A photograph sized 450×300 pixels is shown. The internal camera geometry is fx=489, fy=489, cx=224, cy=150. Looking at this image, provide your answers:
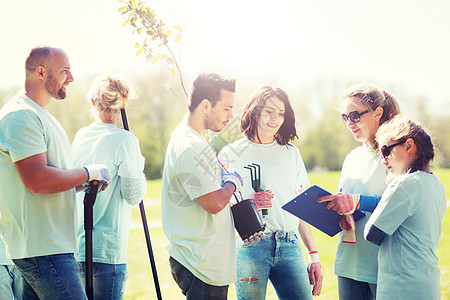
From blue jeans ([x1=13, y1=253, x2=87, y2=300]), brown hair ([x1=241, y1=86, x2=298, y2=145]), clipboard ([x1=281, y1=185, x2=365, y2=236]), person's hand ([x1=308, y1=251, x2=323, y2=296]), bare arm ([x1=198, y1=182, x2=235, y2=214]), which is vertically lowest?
person's hand ([x1=308, y1=251, x2=323, y2=296])

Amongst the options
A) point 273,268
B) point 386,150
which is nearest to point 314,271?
point 273,268

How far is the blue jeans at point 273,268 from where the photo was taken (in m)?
2.40

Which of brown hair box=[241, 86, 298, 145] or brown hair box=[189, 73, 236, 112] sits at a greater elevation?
brown hair box=[189, 73, 236, 112]

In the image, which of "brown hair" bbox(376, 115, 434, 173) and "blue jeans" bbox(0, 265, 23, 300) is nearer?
"brown hair" bbox(376, 115, 434, 173)

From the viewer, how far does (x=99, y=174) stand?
2.16 m

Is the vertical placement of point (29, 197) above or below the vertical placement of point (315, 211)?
above

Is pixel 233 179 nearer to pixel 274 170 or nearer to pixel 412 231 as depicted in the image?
pixel 274 170

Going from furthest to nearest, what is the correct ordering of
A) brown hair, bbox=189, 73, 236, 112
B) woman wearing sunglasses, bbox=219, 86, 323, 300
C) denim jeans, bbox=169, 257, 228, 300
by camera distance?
woman wearing sunglasses, bbox=219, 86, 323, 300
brown hair, bbox=189, 73, 236, 112
denim jeans, bbox=169, 257, 228, 300

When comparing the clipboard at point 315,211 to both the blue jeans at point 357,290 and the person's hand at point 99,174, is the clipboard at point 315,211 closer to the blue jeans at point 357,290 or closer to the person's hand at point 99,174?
the blue jeans at point 357,290

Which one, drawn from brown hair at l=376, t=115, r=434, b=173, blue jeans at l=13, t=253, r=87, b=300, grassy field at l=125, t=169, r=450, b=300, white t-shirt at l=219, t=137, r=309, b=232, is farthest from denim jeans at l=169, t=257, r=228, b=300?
grassy field at l=125, t=169, r=450, b=300

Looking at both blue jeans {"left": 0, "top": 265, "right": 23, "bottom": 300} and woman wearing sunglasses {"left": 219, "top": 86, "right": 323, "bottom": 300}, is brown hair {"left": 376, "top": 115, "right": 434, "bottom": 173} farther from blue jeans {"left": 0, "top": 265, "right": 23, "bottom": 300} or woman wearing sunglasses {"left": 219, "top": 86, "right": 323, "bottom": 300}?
blue jeans {"left": 0, "top": 265, "right": 23, "bottom": 300}

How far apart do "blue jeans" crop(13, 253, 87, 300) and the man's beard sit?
0.70 metres

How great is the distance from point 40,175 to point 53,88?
0.42 metres

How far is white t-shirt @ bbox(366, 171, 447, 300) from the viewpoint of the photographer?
6.79 feet
